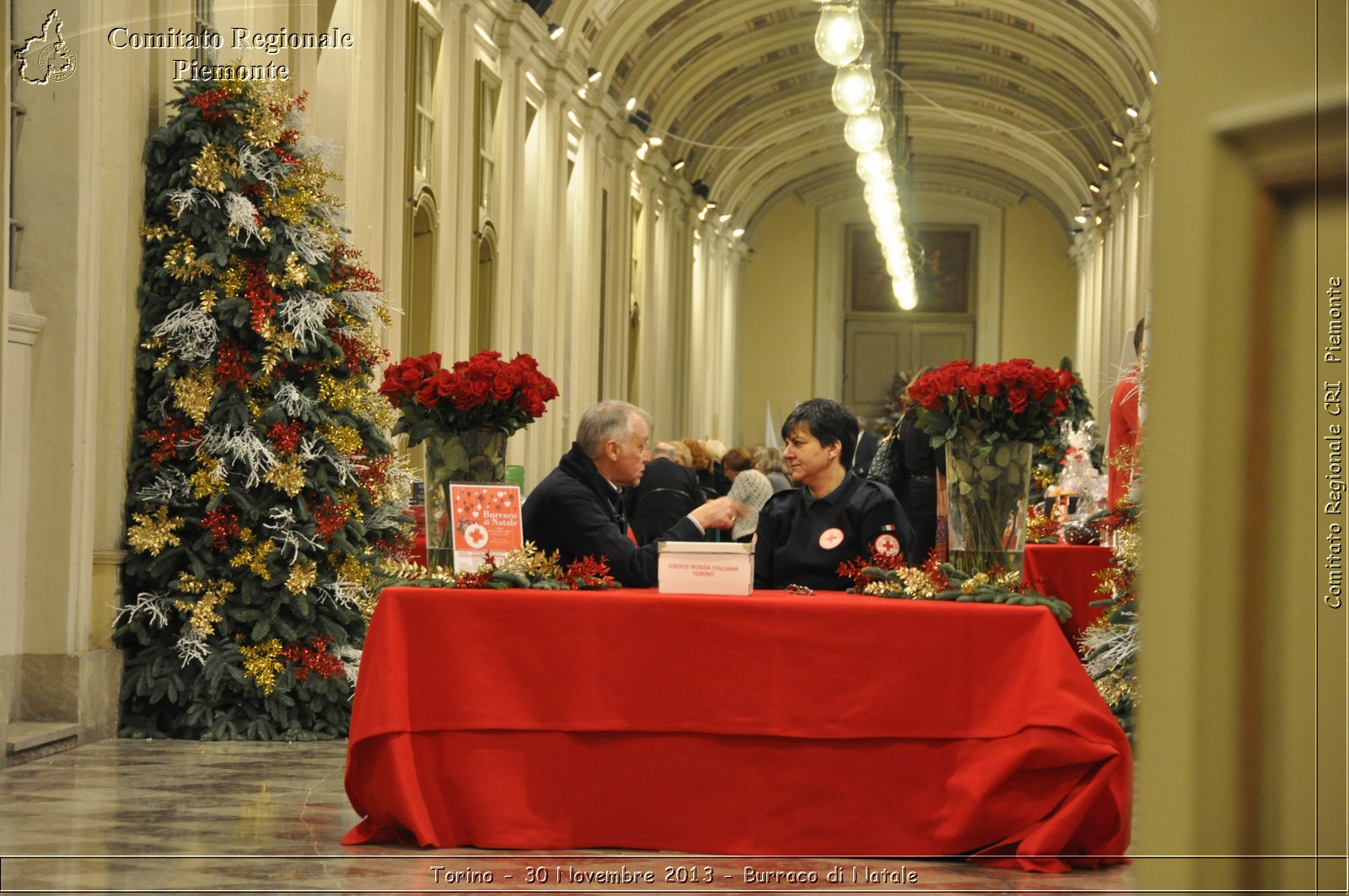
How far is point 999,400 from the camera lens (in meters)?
4.30

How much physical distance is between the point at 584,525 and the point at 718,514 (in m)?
0.48

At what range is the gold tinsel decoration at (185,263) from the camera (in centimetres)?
652

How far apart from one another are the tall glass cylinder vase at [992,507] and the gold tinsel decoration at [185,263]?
3.79 m

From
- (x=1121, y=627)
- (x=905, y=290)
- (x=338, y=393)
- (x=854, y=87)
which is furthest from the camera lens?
(x=905, y=290)

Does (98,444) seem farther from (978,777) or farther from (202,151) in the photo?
(978,777)

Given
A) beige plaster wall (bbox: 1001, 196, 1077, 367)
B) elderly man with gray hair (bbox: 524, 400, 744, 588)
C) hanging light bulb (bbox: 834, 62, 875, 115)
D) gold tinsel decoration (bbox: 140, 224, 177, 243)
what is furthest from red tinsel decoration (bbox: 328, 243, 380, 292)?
beige plaster wall (bbox: 1001, 196, 1077, 367)

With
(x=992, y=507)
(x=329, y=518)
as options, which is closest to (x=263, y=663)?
(x=329, y=518)

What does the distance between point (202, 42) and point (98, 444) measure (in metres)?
2.06

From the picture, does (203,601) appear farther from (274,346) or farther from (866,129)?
(866,129)

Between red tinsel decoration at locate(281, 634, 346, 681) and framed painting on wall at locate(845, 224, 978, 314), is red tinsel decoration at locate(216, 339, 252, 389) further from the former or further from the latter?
framed painting on wall at locate(845, 224, 978, 314)

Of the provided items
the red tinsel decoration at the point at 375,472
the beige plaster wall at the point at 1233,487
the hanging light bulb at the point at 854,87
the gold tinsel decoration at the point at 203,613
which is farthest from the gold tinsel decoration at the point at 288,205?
the beige plaster wall at the point at 1233,487

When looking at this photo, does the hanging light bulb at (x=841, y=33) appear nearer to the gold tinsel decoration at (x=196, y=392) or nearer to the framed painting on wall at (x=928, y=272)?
the gold tinsel decoration at (x=196, y=392)

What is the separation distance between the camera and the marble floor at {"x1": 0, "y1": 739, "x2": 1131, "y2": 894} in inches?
150

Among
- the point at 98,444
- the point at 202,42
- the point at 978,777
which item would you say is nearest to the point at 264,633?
the point at 98,444
